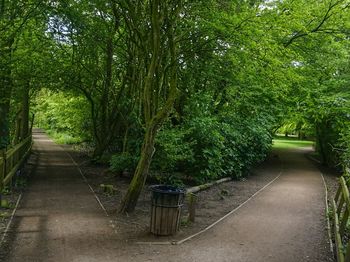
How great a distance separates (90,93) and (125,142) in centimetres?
520

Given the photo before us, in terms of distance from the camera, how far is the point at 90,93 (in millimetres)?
18688

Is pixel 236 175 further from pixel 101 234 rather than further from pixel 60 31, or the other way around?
pixel 101 234

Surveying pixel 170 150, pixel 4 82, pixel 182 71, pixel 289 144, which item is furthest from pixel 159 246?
pixel 289 144

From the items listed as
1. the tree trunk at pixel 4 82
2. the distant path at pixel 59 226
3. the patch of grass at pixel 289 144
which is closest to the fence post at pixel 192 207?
the distant path at pixel 59 226

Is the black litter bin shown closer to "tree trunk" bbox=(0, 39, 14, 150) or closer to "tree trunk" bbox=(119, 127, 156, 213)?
"tree trunk" bbox=(119, 127, 156, 213)

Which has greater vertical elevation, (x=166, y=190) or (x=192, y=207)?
(x=166, y=190)

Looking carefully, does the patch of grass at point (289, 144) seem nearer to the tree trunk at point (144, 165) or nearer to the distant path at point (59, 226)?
the distant path at point (59, 226)

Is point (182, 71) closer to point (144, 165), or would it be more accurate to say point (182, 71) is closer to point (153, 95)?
point (153, 95)

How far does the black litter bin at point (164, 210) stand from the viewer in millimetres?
7734

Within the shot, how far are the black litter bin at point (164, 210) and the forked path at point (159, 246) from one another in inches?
20.2

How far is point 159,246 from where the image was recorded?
23.6ft

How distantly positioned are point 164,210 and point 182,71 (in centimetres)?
772

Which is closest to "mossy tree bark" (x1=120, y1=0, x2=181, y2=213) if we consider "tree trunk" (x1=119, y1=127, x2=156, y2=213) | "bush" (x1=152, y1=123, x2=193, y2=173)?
"tree trunk" (x1=119, y1=127, x2=156, y2=213)

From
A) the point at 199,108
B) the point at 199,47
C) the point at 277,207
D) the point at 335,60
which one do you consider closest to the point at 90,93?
the point at 199,108
